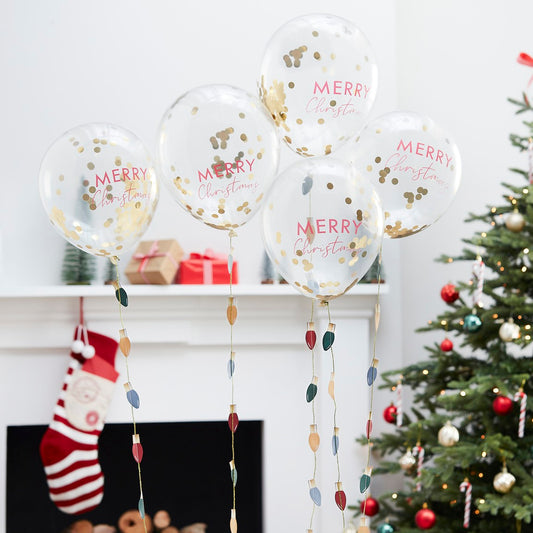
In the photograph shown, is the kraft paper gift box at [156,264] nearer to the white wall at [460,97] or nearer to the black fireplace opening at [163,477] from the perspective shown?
the black fireplace opening at [163,477]

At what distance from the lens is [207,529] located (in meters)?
3.04

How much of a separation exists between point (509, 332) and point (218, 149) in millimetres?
1005

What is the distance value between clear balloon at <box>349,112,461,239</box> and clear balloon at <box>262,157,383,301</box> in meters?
0.15

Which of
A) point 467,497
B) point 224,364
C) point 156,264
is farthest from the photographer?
point 224,364

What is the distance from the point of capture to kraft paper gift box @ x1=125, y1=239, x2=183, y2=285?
8.54ft

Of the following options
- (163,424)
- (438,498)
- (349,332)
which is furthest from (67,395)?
(438,498)

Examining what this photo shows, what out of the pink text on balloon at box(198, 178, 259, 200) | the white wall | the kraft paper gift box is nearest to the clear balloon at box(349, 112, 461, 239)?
the pink text on balloon at box(198, 178, 259, 200)

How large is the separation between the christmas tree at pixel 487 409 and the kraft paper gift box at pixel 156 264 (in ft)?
2.76

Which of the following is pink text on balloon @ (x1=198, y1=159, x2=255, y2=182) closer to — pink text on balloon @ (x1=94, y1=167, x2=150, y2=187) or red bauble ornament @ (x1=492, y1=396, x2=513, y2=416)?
pink text on balloon @ (x1=94, y1=167, x2=150, y2=187)

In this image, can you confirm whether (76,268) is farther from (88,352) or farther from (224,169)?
(224,169)

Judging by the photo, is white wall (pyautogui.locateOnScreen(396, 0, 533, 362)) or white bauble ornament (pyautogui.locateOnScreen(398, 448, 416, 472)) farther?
white wall (pyautogui.locateOnScreen(396, 0, 533, 362))

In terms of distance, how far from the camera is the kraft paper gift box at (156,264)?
8.54ft

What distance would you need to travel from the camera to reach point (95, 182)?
143 cm

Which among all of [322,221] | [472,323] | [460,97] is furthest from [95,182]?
[460,97]
